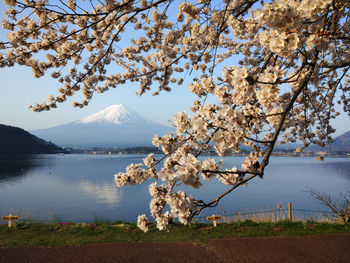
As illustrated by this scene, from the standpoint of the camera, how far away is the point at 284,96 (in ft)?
10.6

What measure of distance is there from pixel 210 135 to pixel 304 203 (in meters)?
29.3

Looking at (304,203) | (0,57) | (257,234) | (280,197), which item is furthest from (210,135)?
(280,197)

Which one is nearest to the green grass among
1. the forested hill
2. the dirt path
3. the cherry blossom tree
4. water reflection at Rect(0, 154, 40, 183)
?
the dirt path

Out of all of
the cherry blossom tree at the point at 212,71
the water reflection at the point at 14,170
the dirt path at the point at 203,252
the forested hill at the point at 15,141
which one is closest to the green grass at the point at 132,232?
the dirt path at the point at 203,252

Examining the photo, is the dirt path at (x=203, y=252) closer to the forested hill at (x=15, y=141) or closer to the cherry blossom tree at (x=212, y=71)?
the cherry blossom tree at (x=212, y=71)

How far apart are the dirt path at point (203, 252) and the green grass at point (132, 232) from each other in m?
0.40

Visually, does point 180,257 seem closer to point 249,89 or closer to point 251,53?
point 251,53

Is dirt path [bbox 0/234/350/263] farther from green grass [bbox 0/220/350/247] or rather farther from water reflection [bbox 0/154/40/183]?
water reflection [bbox 0/154/40/183]

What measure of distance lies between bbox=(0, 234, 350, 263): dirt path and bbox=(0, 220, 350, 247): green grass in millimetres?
403

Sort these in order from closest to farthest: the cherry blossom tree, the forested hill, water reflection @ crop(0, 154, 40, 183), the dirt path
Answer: the cherry blossom tree, the dirt path, water reflection @ crop(0, 154, 40, 183), the forested hill

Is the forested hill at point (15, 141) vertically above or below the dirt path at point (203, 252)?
above

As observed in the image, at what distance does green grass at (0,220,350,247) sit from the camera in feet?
24.8

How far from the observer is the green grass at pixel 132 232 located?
7574 mm

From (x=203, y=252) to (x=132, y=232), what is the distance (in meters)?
2.49
